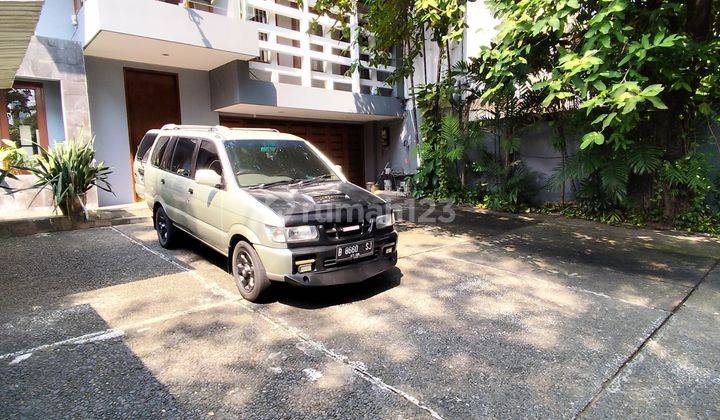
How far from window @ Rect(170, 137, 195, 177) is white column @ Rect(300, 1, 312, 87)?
562 cm

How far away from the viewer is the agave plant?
7000mm

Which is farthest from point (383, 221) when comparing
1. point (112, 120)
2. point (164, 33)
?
point (112, 120)

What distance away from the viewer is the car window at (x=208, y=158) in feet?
15.2

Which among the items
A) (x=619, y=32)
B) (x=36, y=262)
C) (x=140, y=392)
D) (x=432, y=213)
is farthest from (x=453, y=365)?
(x=432, y=213)

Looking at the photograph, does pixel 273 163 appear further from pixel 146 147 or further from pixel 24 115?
pixel 24 115

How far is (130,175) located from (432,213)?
7.00 metres

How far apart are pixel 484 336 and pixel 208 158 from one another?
11.7 feet

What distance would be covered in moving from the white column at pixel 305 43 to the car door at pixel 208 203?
20.0ft

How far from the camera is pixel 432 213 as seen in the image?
30.5ft

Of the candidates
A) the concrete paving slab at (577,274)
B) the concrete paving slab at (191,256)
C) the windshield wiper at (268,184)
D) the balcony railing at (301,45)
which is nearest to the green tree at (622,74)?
the concrete paving slab at (577,274)

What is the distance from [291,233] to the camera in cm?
364

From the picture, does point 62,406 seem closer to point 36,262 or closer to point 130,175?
point 36,262

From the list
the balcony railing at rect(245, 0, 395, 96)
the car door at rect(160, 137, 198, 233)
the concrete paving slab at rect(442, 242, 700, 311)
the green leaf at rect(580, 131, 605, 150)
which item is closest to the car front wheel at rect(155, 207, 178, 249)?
the car door at rect(160, 137, 198, 233)

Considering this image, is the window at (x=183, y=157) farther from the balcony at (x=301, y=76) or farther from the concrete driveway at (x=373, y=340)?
the balcony at (x=301, y=76)
